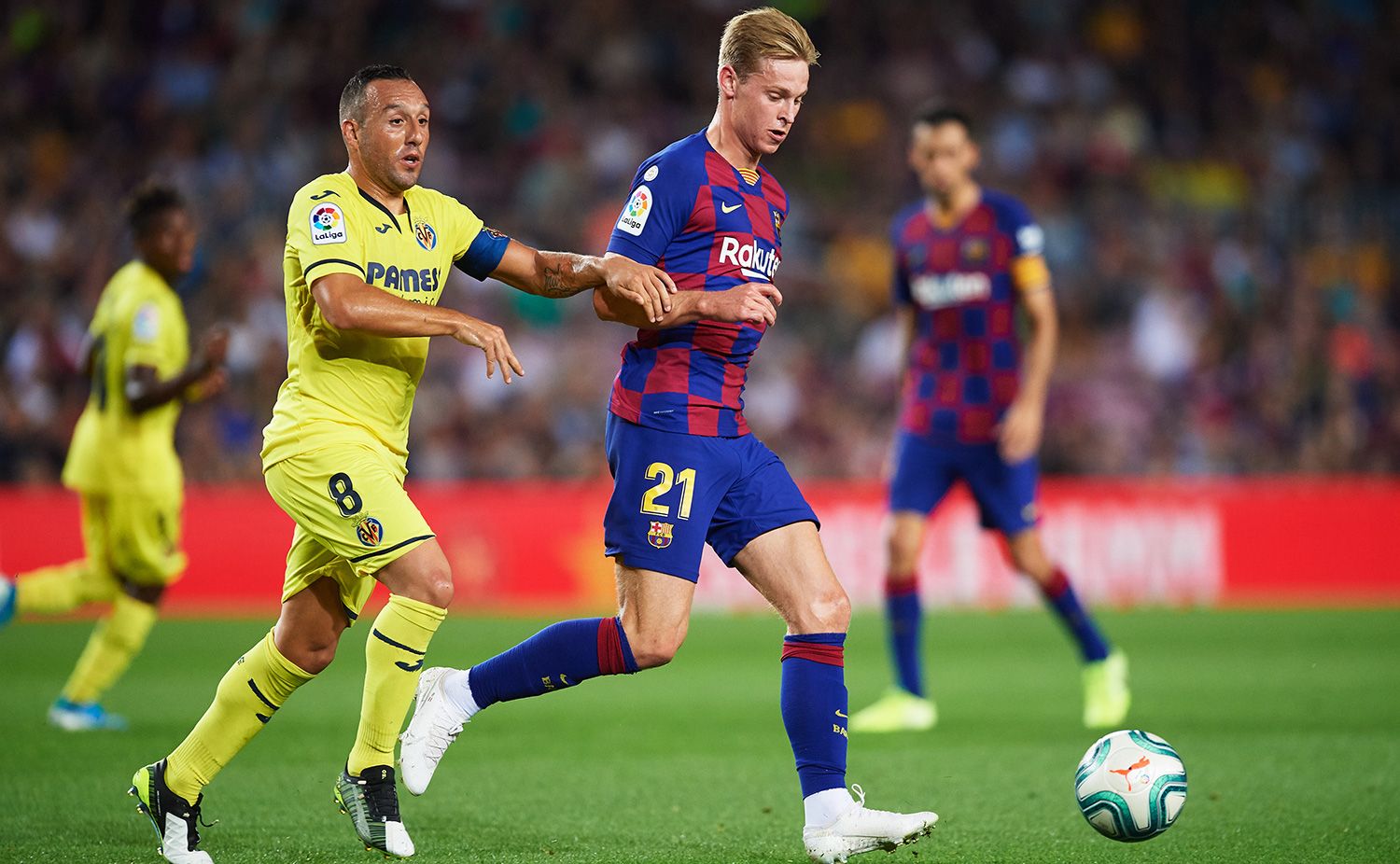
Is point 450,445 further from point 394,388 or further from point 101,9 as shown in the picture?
point 394,388

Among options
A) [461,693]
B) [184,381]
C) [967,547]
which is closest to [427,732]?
[461,693]

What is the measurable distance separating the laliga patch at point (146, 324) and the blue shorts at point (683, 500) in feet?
12.8

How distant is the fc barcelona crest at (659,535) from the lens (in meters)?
4.92

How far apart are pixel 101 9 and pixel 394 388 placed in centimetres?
1623

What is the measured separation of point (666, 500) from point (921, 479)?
3.58 m

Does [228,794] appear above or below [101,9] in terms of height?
below

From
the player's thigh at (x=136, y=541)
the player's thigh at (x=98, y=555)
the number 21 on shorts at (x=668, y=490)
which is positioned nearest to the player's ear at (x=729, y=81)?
the number 21 on shorts at (x=668, y=490)

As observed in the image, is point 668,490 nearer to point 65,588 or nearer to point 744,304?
point 744,304

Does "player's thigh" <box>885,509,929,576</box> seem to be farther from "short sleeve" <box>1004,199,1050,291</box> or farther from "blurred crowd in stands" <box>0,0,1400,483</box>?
"blurred crowd in stands" <box>0,0,1400,483</box>

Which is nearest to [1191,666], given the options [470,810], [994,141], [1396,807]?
[1396,807]

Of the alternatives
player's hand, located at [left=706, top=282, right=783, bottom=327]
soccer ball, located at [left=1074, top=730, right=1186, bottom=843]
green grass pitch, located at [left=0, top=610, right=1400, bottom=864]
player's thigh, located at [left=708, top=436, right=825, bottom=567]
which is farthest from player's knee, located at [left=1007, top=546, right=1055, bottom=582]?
player's hand, located at [left=706, top=282, right=783, bottom=327]

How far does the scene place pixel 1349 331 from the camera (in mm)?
16750

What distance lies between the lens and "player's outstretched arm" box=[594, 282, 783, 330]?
15.5ft

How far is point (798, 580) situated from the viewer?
498 centimetres
